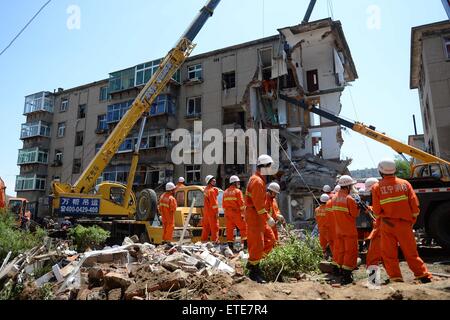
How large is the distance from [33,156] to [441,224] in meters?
33.0

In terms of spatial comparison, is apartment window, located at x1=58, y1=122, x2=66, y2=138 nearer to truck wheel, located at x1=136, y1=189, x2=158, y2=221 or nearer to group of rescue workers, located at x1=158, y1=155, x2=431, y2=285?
truck wheel, located at x1=136, y1=189, x2=158, y2=221

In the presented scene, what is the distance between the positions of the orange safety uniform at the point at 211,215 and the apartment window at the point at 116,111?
19.2 meters

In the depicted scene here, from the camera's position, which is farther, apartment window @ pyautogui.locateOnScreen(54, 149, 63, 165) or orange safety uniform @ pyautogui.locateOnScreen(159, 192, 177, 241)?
apartment window @ pyautogui.locateOnScreen(54, 149, 63, 165)

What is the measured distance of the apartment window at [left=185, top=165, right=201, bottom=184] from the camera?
898 inches

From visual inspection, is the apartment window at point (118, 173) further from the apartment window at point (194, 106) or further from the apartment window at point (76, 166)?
the apartment window at point (194, 106)

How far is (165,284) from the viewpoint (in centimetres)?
427

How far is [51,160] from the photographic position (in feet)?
101

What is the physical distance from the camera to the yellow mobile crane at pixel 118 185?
36.6 ft

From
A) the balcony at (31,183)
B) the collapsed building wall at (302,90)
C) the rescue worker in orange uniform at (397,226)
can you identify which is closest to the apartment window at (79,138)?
the balcony at (31,183)

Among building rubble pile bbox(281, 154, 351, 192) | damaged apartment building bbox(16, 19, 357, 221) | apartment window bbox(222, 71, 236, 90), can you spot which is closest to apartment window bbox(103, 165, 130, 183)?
damaged apartment building bbox(16, 19, 357, 221)

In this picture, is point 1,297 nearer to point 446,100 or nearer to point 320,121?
point 446,100

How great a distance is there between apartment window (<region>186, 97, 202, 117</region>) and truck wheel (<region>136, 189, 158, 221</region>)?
1358 centimetres
